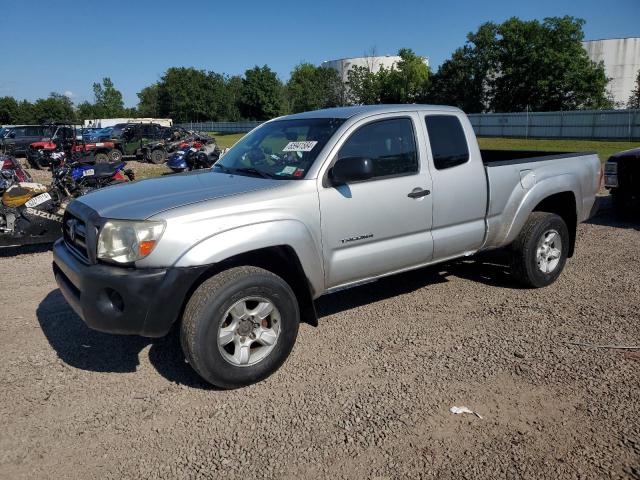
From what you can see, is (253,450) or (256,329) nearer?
(253,450)

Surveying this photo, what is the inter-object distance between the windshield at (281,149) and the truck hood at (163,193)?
17cm

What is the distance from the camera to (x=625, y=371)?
3736 millimetres

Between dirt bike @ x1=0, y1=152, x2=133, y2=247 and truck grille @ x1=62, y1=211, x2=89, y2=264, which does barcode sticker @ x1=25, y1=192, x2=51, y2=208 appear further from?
truck grille @ x1=62, y1=211, x2=89, y2=264

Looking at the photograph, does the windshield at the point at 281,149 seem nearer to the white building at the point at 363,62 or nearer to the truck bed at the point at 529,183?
the truck bed at the point at 529,183

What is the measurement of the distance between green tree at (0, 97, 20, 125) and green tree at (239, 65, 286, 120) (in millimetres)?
42378

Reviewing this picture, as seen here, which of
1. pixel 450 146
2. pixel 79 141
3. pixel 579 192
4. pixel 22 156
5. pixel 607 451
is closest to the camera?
pixel 607 451

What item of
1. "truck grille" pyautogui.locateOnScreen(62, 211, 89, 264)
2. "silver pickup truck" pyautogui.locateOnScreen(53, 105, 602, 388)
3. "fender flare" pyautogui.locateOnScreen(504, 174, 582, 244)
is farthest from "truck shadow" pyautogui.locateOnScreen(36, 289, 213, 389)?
"fender flare" pyautogui.locateOnScreen(504, 174, 582, 244)

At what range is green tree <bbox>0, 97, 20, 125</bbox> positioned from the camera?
3539 inches

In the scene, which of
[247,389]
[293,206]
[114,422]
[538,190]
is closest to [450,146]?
[538,190]

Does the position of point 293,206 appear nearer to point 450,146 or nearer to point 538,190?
point 450,146

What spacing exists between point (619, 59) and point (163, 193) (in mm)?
72135

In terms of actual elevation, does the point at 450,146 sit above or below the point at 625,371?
above

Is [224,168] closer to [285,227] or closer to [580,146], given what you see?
[285,227]

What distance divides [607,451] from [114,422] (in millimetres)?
2850
